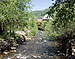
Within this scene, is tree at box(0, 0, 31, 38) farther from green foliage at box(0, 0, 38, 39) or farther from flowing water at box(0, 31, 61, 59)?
flowing water at box(0, 31, 61, 59)

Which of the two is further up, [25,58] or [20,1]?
[20,1]

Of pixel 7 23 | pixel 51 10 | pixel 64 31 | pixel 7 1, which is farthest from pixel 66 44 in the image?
pixel 7 1

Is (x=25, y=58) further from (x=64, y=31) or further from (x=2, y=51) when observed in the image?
(x=64, y=31)

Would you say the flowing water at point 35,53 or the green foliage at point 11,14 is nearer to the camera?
the flowing water at point 35,53

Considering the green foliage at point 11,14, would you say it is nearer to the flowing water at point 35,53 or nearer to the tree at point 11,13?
the tree at point 11,13

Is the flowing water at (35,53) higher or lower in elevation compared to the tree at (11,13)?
lower

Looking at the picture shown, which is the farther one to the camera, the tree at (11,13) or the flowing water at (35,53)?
the tree at (11,13)

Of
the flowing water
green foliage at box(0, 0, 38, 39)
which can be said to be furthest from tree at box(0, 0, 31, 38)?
the flowing water

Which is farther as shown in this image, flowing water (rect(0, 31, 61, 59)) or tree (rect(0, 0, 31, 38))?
tree (rect(0, 0, 31, 38))

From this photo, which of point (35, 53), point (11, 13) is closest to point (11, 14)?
point (11, 13)

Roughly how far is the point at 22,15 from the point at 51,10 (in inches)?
392

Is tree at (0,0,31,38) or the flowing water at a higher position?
tree at (0,0,31,38)

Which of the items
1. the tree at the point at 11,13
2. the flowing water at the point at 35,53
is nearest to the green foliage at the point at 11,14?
the tree at the point at 11,13

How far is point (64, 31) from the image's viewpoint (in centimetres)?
904
